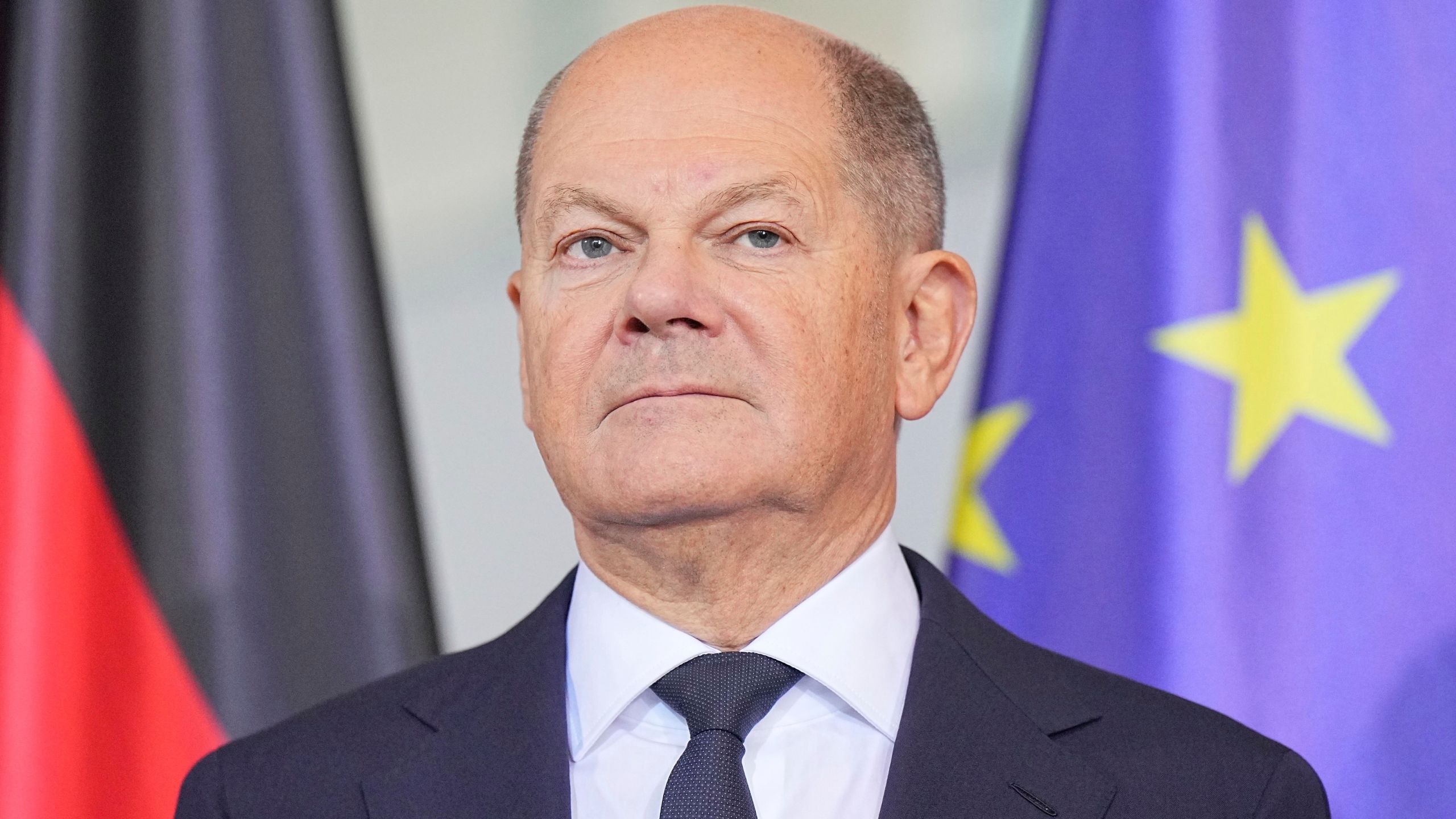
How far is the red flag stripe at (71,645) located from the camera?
2.28m

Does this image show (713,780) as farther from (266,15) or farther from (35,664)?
(266,15)

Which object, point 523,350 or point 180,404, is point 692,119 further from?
point 180,404

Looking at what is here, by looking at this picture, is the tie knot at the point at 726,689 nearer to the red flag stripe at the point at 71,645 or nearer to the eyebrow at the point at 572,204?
the eyebrow at the point at 572,204

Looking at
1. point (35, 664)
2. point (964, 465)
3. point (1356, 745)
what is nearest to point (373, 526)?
point (35, 664)

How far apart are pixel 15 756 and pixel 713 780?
1249 mm

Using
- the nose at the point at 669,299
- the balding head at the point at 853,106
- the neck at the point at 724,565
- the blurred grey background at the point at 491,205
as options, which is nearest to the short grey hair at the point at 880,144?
the balding head at the point at 853,106

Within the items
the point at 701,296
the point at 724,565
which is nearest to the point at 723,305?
the point at 701,296

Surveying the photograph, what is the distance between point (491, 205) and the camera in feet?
11.6

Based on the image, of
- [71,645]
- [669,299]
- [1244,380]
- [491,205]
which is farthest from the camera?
[491,205]

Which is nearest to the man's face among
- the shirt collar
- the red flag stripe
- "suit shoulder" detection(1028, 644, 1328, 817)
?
the shirt collar

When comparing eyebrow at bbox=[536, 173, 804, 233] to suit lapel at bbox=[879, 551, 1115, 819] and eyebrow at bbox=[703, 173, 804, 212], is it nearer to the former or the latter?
eyebrow at bbox=[703, 173, 804, 212]

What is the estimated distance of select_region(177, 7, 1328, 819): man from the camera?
1.68 meters

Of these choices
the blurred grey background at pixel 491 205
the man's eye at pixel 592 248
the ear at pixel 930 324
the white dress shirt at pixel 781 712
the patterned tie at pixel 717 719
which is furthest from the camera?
the blurred grey background at pixel 491 205

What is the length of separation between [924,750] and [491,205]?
2.19 m
